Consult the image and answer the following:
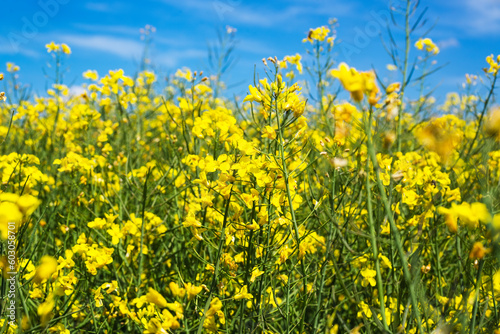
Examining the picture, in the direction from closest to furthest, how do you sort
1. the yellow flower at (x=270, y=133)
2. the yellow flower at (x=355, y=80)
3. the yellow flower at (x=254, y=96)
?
the yellow flower at (x=355, y=80) < the yellow flower at (x=270, y=133) < the yellow flower at (x=254, y=96)

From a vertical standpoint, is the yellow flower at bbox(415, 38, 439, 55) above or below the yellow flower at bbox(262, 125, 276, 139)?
above

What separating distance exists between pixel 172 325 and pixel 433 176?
1.55 metres

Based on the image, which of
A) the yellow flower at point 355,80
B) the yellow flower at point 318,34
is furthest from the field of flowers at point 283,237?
the yellow flower at point 318,34

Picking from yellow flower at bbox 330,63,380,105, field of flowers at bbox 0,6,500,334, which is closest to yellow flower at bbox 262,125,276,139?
field of flowers at bbox 0,6,500,334

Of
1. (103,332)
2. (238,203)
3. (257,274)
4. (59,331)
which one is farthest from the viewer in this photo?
(103,332)

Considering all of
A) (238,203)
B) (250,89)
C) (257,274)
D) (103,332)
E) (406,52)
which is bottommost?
(103,332)

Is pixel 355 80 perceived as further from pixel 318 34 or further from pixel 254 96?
pixel 318 34

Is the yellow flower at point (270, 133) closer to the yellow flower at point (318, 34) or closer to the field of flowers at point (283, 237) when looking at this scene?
the field of flowers at point (283, 237)

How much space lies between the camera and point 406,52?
356cm

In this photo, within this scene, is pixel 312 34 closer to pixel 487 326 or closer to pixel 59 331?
pixel 487 326

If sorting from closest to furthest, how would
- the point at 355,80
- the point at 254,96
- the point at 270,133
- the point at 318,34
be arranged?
the point at 355,80, the point at 270,133, the point at 254,96, the point at 318,34

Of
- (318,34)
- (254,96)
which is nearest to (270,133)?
(254,96)

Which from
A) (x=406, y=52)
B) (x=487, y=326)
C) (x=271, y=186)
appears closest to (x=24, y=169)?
(x=271, y=186)

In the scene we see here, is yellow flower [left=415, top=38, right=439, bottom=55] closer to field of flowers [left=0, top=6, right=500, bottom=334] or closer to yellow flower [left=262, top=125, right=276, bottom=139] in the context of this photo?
field of flowers [left=0, top=6, right=500, bottom=334]
